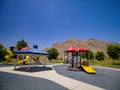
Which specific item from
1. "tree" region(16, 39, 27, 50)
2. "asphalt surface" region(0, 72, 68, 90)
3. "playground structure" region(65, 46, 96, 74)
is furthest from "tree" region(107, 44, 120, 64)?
"asphalt surface" region(0, 72, 68, 90)

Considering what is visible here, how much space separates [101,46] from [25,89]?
488 ft

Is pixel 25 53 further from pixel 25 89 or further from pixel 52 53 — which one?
pixel 52 53

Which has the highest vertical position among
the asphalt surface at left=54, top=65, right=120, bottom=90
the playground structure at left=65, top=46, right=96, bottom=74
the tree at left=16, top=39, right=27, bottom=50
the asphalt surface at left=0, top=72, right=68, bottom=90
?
the tree at left=16, top=39, right=27, bottom=50

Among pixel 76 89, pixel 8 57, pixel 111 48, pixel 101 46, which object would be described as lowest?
pixel 76 89

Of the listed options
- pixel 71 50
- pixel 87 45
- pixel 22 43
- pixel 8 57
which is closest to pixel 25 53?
pixel 71 50

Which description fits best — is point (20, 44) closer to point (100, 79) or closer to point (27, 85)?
point (27, 85)

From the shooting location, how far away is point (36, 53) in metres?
17.2

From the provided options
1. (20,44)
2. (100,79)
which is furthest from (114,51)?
(20,44)

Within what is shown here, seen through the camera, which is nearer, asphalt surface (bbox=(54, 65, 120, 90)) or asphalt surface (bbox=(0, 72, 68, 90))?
asphalt surface (bbox=(0, 72, 68, 90))

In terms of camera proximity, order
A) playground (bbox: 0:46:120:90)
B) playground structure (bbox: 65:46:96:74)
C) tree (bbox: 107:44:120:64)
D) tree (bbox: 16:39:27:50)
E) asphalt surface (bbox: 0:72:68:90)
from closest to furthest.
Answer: asphalt surface (bbox: 0:72:68:90)
playground (bbox: 0:46:120:90)
playground structure (bbox: 65:46:96:74)
tree (bbox: 16:39:27:50)
tree (bbox: 107:44:120:64)

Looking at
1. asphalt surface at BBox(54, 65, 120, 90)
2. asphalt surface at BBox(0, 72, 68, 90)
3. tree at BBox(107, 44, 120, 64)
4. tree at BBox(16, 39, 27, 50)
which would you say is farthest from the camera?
tree at BBox(107, 44, 120, 64)

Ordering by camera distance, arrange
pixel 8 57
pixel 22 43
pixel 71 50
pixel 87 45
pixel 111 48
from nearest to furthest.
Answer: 1. pixel 71 50
2. pixel 8 57
3. pixel 22 43
4. pixel 111 48
5. pixel 87 45

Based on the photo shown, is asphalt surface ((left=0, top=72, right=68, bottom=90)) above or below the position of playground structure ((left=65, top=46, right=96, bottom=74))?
below

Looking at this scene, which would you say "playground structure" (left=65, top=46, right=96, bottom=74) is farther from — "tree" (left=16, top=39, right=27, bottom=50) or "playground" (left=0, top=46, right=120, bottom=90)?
"tree" (left=16, top=39, right=27, bottom=50)
